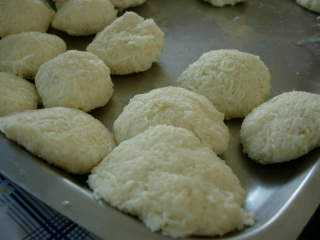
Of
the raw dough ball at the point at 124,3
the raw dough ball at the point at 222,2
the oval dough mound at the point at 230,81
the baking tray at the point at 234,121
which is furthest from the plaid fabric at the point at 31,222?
the raw dough ball at the point at 222,2

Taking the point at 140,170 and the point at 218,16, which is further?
the point at 218,16

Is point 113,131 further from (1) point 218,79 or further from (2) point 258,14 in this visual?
(2) point 258,14

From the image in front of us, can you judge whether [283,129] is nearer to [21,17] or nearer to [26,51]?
[26,51]

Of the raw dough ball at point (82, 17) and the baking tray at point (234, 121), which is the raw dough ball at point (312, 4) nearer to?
the baking tray at point (234, 121)

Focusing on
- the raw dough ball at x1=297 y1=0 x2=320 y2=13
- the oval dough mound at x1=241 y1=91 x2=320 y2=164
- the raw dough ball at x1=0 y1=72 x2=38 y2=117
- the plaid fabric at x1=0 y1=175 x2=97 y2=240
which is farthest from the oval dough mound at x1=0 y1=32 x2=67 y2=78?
the raw dough ball at x1=297 y1=0 x2=320 y2=13

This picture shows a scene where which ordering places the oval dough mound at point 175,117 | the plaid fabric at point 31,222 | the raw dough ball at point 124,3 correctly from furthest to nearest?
the raw dough ball at point 124,3 → the oval dough mound at point 175,117 → the plaid fabric at point 31,222

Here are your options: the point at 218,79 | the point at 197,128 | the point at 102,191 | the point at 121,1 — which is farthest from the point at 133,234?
the point at 121,1
